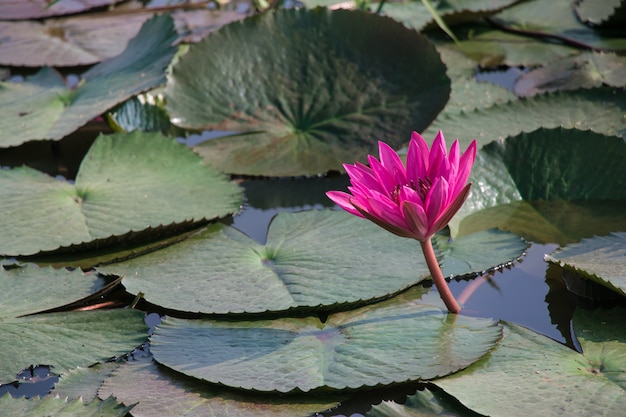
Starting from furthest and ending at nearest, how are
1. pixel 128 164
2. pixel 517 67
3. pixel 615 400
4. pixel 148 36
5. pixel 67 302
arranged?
pixel 517 67 → pixel 148 36 → pixel 128 164 → pixel 67 302 → pixel 615 400

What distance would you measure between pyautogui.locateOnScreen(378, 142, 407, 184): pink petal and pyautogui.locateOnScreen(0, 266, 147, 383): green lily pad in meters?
0.54

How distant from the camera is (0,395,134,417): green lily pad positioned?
121cm

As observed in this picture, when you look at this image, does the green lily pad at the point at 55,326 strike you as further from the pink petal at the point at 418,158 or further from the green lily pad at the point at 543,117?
the green lily pad at the point at 543,117

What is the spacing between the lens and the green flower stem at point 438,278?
1.38 metres

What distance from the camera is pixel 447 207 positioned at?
1.31 m

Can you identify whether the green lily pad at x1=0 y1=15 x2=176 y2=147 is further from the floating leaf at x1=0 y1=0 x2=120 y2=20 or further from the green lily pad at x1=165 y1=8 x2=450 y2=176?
the floating leaf at x1=0 y1=0 x2=120 y2=20

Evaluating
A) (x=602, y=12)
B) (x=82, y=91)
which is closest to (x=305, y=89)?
(x=82, y=91)

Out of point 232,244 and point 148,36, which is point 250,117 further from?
point 232,244

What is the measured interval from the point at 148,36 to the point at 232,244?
0.97 metres

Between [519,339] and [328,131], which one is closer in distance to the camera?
[519,339]

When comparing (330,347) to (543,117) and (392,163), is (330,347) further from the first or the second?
(543,117)

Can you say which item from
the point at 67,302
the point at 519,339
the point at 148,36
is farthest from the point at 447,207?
the point at 148,36

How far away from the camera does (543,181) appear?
1.94 m

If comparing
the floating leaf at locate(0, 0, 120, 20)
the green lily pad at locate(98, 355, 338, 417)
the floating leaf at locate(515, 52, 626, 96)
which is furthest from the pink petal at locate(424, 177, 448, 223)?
the floating leaf at locate(0, 0, 120, 20)
